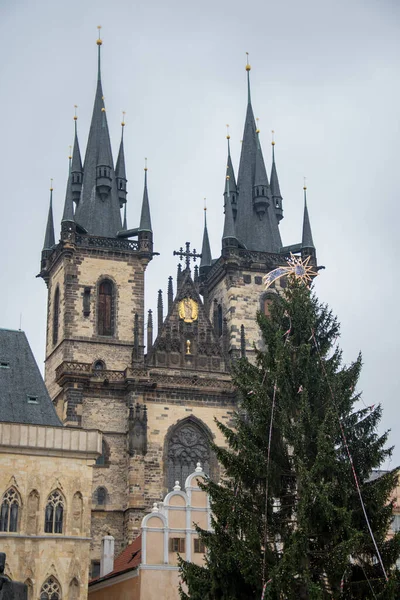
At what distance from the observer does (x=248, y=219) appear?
57.0 meters

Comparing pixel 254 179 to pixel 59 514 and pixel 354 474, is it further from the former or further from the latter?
pixel 354 474

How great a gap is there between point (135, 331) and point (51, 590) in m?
20.6

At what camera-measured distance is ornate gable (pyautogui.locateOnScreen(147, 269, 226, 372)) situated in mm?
49219

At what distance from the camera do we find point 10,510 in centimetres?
2984

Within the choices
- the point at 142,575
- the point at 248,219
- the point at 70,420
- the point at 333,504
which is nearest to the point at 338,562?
the point at 333,504

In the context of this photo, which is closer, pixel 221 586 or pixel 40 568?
pixel 221 586

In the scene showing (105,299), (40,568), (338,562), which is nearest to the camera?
(338,562)

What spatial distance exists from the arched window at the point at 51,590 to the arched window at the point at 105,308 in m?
21.1

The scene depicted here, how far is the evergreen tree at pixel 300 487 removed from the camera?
67.6ft

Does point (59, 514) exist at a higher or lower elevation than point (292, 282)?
lower

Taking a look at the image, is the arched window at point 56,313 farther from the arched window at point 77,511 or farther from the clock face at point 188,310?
the arched window at point 77,511

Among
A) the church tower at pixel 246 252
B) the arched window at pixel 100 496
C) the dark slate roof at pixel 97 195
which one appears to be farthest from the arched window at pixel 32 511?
the dark slate roof at pixel 97 195

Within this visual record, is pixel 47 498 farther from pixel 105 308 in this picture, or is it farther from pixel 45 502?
pixel 105 308

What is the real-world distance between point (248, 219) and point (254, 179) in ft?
8.89
